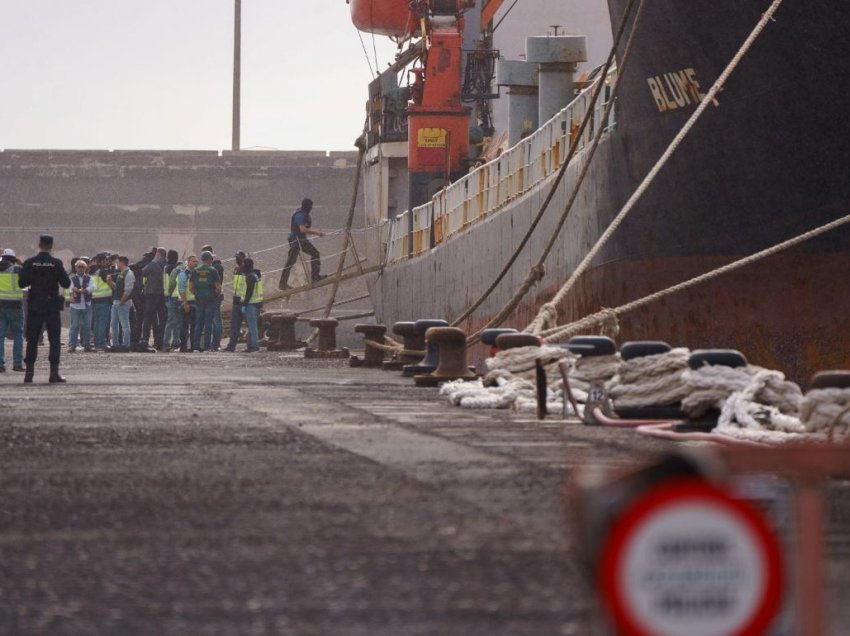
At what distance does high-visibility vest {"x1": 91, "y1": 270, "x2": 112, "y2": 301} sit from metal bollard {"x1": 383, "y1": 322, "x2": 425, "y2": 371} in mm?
9554

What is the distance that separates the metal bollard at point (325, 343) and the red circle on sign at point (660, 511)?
2015 centimetres

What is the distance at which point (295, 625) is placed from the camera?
293 centimetres

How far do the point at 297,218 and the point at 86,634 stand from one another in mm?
26806

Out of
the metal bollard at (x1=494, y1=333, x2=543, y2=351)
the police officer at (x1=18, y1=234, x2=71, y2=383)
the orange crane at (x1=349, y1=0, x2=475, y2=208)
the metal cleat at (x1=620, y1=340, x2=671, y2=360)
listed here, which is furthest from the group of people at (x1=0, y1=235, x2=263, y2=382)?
the metal cleat at (x1=620, y1=340, x2=671, y2=360)

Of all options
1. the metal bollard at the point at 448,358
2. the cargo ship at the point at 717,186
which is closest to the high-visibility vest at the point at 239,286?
the cargo ship at the point at 717,186

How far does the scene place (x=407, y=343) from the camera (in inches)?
640

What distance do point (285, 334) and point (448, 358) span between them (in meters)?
13.9

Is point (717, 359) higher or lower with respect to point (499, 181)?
lower

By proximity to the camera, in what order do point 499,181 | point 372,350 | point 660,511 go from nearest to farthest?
point 660,511 → point 372,350 → point 499,181

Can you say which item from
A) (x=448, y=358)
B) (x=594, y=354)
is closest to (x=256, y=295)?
(x=448, y=358)

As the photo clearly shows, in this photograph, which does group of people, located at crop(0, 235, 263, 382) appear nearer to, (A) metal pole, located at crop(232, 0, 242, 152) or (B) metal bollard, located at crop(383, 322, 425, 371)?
(B) metal bollard, located at crop(383, 322, 425, 371)

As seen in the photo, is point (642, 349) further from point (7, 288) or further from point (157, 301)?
point (157, 301)

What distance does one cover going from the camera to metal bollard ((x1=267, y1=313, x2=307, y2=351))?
86.4ft

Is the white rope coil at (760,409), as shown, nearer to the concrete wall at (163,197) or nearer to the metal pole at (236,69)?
the concrete wall at (163,197)
